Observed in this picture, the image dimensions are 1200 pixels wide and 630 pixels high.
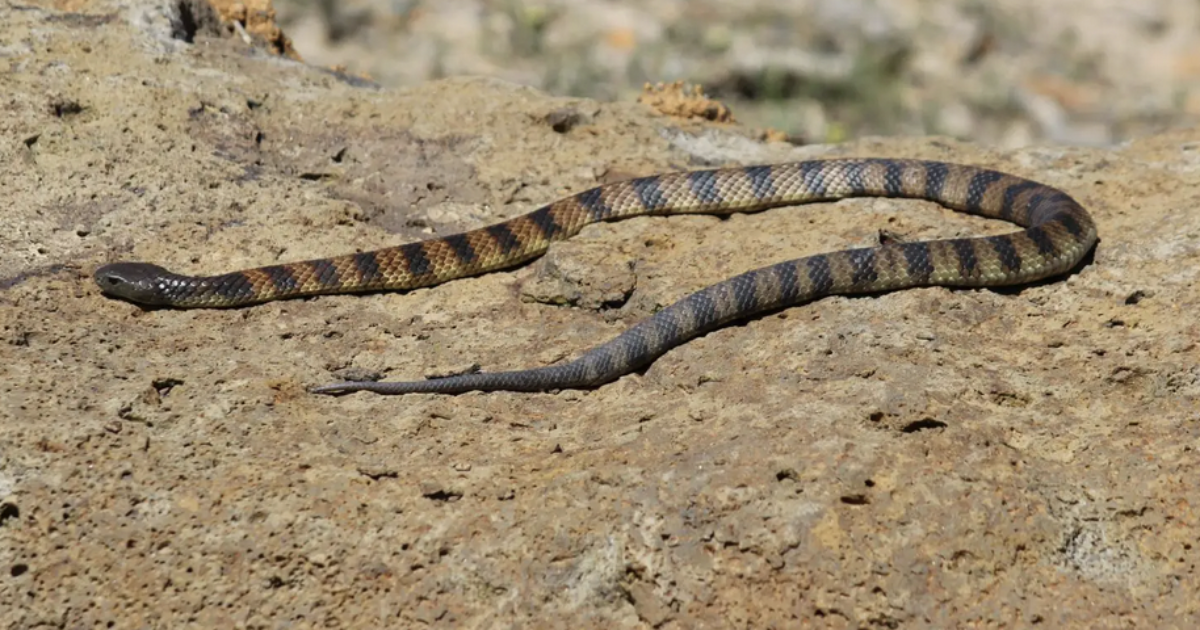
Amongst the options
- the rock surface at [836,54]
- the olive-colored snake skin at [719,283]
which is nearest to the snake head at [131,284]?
the olive-colored snake skin at [719,283]

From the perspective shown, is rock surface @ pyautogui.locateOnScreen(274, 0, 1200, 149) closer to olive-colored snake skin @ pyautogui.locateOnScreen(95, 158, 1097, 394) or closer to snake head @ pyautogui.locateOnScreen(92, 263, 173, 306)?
olive-colored snake skin @ pyautogui.locateOnScreen(95, 158, 1097, 394)

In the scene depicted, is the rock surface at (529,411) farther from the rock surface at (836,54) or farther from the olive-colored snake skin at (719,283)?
the rock surface at (836,54)

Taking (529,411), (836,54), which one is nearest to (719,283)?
(529,411)

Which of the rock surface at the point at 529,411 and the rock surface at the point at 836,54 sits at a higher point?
the rock surface at the point at 529,411

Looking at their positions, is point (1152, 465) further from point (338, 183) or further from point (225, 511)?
point (338, 183)

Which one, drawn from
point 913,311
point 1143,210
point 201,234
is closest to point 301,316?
point 201,234

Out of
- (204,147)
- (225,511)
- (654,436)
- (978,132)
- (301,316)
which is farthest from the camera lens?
(978,132)

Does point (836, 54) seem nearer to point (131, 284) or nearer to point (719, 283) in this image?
point (719, 283)
